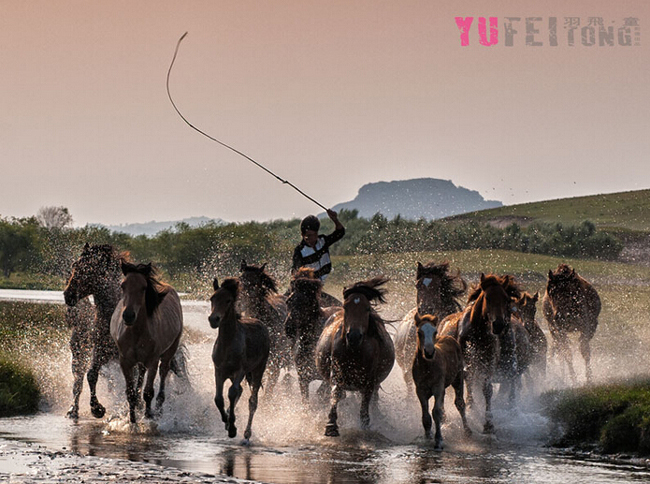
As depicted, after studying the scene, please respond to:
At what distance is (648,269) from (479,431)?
2125 inches

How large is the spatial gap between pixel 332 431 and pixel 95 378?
398cm

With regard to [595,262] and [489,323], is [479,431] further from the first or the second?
[595,262]

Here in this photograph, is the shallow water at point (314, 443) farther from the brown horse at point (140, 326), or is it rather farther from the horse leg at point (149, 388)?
the brown horse at point (140, 326)

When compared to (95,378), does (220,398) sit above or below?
below

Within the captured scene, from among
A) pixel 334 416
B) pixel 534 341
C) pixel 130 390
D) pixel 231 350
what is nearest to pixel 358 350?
pixel 334 416

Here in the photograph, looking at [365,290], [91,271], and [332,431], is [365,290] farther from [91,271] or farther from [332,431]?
[91,271]

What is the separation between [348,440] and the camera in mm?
14141

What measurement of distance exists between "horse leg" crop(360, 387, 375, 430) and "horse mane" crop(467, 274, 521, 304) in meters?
2.08

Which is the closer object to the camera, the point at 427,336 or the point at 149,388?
the point at 427,336

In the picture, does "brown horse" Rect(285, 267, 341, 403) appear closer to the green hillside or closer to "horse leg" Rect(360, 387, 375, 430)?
"horse leg" Rect(360, 387, 375, 430)

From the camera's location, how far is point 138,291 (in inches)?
588

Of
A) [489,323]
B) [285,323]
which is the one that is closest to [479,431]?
[489,323]

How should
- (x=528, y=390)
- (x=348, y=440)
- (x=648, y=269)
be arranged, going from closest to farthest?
1. (x=348, y=440)
2. (x=528, y=390)
3. (x=648, y=269)

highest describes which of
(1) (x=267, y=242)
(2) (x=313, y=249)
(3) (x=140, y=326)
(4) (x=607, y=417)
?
(1) (x=267, y=242)
